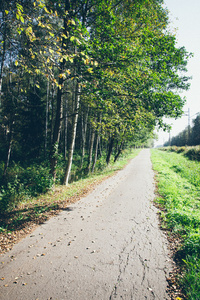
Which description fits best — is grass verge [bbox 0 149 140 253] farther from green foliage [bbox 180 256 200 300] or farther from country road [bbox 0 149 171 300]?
green foliage [bbox 180 256 200 300]

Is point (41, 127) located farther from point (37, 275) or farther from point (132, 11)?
point (37, 275)

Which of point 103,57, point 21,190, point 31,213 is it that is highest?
point 103,57

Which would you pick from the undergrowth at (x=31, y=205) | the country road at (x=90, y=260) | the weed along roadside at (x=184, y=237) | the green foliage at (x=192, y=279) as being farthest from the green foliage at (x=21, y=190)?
the green foliage at (x=192, y=279)

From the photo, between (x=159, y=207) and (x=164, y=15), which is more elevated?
(x=164, y=15)

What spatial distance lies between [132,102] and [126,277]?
572 centimetres

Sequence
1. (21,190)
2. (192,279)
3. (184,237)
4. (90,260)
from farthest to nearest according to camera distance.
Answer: (21,190), (184,237), (90,260), (192,279)

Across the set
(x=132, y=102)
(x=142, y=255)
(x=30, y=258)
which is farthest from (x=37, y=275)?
(x=132, y=102)

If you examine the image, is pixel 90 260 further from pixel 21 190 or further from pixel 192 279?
pixel 21 190

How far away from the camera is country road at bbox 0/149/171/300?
286 cm

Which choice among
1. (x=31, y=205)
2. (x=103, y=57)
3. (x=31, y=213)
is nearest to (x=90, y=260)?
(x=31, y=213)

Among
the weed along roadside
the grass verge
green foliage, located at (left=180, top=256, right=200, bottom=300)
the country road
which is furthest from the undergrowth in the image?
green foliage, located at (left=180, top=256, right=200, bottom=300)

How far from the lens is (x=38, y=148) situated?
62.3 ft

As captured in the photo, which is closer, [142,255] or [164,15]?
[142,255]

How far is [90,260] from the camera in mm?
3602
